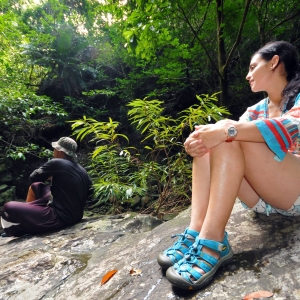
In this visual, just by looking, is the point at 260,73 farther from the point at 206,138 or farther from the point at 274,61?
the point at 206,138

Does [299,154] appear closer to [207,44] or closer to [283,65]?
[283,65]

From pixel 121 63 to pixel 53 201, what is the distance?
7.87 m

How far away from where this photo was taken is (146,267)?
157 centimetres

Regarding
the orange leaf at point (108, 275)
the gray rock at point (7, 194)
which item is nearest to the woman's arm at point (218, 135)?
the orange leaf at point (108, 275)

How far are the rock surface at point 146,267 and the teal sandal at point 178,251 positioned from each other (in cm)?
10

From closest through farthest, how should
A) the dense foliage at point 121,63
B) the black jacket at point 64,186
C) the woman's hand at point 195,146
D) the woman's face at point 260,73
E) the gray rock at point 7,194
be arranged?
the woman's hand at point 195,146
the woman's face at point 260,73
the black jacket at point 64,186
the dense foliage at point 121,63
the gray rock at point 7,194

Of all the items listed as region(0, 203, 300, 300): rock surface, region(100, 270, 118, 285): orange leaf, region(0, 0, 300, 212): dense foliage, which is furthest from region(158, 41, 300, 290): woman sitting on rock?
region(0, 0, 300, 212): dense foliage

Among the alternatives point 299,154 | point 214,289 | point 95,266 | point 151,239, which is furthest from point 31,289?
point 299,154

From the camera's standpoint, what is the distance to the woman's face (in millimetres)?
1643

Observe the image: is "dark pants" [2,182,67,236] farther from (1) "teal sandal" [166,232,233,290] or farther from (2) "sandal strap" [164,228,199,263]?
(1) "teal sandal" [166,232,233,290]

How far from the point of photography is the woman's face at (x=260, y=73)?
1.64 metres

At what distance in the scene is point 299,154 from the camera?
5.13ft

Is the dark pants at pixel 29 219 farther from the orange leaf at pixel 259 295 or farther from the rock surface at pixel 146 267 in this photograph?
the orange leaf at pixel 259 295

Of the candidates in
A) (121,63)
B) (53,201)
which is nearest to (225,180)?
(53,201)
